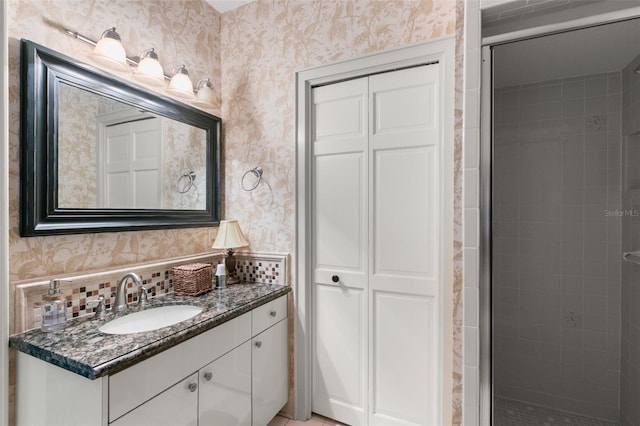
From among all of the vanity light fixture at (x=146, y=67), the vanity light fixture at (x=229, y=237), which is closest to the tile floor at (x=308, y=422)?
the vanity light fixture at (x=229, y=237)

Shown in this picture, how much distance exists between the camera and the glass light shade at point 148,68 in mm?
1591

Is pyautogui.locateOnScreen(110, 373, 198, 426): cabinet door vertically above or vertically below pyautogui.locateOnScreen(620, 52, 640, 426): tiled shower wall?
below

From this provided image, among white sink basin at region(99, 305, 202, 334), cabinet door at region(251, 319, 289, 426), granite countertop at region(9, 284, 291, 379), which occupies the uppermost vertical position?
granite countertop at region(9, 284, 291, 379)

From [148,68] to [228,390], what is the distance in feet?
5.46

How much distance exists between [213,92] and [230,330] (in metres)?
1.47

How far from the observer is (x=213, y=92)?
2.01 metres

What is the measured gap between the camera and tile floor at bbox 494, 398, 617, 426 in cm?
111

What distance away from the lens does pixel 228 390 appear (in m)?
1.46

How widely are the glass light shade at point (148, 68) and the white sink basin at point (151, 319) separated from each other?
1.19 m

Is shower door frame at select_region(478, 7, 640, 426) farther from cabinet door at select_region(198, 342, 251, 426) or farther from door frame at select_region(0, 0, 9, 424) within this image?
door frame at select_region(0, 0, 9, 424)

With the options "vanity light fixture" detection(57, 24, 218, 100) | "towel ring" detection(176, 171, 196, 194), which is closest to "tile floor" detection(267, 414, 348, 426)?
"towel ring" detection(176, 171, 196, 194)

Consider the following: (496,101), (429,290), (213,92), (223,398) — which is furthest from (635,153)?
(213,92)

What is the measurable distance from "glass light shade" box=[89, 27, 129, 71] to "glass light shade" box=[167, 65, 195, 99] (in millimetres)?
315

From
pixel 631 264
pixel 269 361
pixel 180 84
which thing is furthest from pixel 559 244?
pixel 180 84
